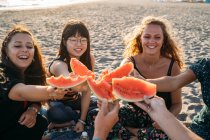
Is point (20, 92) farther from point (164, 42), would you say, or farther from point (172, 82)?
point (164, 42)

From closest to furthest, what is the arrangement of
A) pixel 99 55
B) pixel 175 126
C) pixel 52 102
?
pixel 175 126, pixel 52 102, pixel 99 55

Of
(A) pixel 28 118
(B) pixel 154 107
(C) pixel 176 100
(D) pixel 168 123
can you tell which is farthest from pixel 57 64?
(D) pixel 168 123

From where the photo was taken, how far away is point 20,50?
372cm

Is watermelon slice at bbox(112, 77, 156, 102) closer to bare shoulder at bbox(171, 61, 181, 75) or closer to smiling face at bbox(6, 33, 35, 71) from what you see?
smiling face at bbox(6, 33, 35, 71)

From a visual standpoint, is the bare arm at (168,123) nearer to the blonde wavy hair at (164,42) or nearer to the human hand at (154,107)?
the human hand at (154,107)

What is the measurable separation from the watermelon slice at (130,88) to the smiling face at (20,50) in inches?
47.7

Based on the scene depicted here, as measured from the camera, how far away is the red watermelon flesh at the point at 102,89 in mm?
3180

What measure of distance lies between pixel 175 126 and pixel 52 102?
7.84ft

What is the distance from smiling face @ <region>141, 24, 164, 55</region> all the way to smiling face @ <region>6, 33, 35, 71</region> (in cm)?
152

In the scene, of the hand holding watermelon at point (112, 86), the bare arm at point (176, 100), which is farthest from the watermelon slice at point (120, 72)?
the bare arm at point (176, 100)

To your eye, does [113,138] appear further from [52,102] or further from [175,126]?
[175,126]

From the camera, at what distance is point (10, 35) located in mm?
3875

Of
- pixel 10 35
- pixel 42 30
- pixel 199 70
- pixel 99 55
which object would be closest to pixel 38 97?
pixel 10 35

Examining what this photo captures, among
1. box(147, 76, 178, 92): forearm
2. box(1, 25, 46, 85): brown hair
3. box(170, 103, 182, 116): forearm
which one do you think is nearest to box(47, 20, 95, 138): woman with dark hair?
box(1, 25, 46, 85): brown hair
